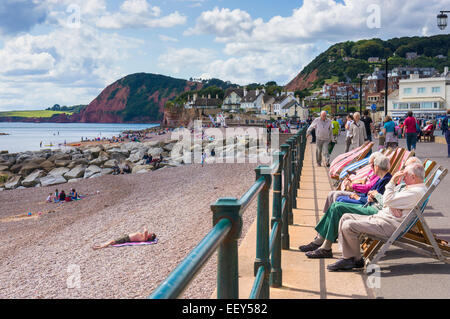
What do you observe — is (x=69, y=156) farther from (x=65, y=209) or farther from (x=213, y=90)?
(x=213, y=90)

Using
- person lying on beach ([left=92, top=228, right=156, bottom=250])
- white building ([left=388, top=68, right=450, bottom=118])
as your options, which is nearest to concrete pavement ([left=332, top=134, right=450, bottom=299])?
person lying on beach ([left=92, top=228, right=156, bottom=250])

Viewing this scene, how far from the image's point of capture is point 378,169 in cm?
570

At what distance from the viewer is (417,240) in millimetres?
5215

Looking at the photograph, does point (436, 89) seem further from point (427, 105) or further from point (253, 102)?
point (253, 102)

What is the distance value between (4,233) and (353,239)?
15314mm

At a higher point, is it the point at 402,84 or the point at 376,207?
the point at 402,84

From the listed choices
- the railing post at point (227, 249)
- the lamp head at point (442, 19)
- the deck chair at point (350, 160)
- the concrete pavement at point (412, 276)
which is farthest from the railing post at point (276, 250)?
the lamp head at point (442, 19)

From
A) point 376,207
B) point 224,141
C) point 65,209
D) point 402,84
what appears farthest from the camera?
point 402,84

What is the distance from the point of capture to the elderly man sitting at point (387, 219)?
4848mm

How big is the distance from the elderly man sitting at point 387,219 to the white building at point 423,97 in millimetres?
72189

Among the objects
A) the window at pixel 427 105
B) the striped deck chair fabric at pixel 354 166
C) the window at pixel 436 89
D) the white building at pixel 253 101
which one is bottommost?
the striped deck chair fabric at pixel 354 166

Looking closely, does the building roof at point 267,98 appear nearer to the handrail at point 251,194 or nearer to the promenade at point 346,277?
the promenade at point 346,277

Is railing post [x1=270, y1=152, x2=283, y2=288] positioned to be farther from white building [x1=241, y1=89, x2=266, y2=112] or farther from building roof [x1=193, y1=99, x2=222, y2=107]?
building roof [x1=193, y1=99, x2=222, y2=107]
